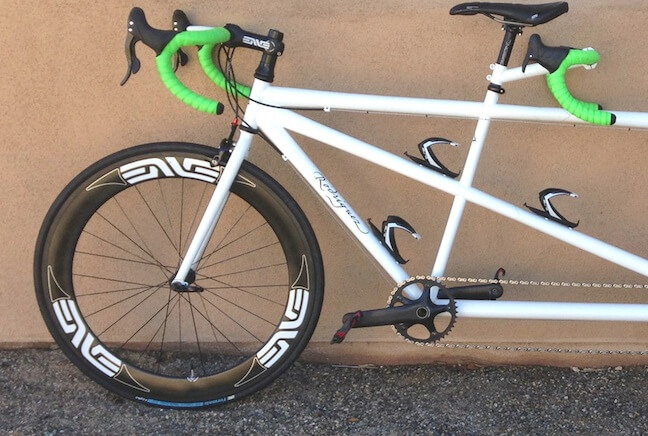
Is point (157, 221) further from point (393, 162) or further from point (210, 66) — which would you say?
point (393, 162)

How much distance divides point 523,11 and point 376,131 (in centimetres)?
85

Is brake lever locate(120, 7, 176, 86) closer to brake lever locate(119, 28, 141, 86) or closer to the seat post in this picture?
brake lever locate(119, 28, 141, 86)

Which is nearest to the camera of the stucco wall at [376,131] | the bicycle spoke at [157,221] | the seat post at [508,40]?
the seat post at [508,40]

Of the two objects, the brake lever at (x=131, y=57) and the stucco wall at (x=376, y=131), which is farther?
the stucco wall at (x=376, y=131)

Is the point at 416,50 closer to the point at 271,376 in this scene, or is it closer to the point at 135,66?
the point at 135,66

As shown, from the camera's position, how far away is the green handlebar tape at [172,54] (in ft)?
9.23

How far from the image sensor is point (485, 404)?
351cm

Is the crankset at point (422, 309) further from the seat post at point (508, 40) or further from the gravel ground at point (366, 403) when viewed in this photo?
the seat post at point (508, 40)

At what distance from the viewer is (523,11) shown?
2.85 metres

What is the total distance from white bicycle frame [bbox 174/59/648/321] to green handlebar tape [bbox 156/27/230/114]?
0.22 meters

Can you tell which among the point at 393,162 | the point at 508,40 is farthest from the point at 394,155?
the point at 508,40

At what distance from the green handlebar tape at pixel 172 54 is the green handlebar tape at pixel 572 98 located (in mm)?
1210

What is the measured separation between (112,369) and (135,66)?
4.18ft

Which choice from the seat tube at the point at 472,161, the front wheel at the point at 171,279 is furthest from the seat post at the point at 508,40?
the front wheel at the point at 171,279
